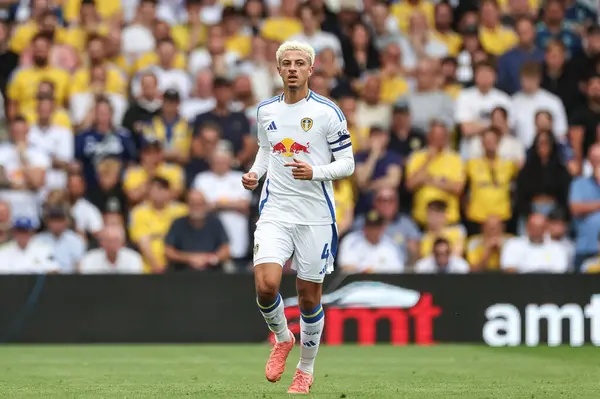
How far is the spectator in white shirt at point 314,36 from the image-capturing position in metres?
18.2

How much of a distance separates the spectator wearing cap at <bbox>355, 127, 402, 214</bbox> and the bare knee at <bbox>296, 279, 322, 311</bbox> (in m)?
7.34

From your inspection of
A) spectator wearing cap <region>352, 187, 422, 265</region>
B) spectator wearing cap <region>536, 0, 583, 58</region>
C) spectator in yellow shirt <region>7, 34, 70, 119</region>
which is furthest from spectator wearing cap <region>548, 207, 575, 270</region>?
spectator in yellow shirt <region>7, 34, 70, 119</region>

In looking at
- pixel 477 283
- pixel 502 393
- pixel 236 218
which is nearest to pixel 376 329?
pixel 477 283

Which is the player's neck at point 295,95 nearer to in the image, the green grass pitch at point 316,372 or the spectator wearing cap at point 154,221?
the green grass pitch at point 316,372

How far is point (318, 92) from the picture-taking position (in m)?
16.7

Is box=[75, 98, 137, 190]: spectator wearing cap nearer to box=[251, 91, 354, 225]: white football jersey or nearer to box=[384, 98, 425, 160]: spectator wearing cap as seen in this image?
box=[384, 98, 425, 160]: spectator wearing cap

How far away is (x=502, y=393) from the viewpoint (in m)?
8.88

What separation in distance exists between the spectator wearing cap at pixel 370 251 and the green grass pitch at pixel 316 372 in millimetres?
1365

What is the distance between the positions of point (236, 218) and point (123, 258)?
1587 millimetres

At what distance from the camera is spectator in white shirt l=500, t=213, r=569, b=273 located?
15.8 metres

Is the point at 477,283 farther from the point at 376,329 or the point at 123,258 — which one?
the point at 123,258

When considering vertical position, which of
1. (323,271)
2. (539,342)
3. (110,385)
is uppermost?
(323,271)

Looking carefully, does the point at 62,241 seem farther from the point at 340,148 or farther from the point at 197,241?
the point at 340,148

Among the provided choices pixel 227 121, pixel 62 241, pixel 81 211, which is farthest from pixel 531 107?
pixel 62 241
